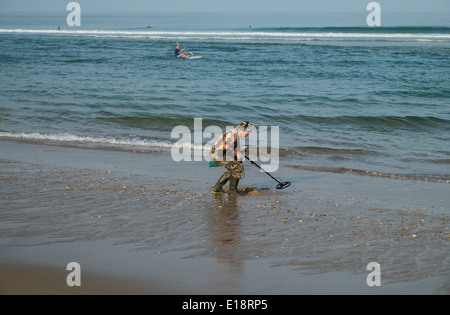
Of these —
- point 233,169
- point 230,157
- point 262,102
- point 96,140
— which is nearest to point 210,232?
point 233,169

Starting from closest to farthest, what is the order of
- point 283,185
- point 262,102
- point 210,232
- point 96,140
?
point 210,232 < point 283,185 < point 96,140 < point 262,102

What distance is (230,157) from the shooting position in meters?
9.66

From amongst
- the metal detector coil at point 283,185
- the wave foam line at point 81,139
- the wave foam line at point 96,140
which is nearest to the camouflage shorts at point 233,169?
the metal detector coil at point 283,185

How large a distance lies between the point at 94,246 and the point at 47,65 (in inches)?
1019

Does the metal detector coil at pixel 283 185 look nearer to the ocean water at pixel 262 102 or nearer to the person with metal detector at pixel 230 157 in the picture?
the person with metal detector at pixel 230 157

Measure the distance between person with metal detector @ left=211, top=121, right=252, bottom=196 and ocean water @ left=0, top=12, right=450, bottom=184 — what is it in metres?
2.72

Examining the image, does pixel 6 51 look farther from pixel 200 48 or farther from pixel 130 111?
pixel 130 111

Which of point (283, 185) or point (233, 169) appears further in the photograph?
point (283, 185)

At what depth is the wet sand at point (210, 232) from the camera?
19.3 ft

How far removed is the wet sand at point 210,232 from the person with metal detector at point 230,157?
10.5 inches

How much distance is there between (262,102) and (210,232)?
13619 millimetres

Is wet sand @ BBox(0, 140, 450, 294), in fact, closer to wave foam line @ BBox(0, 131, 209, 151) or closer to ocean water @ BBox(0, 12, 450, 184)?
ocean water @ BBox(0, 12, 450, 184)

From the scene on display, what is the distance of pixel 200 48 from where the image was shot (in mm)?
42250

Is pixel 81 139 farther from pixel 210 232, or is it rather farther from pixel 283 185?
pixel 210 232
